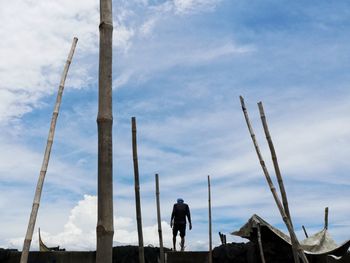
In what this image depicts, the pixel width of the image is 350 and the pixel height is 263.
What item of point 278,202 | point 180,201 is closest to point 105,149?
point 278,202

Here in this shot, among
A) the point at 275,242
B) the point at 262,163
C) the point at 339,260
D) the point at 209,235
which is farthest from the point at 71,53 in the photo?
the point at 339,260

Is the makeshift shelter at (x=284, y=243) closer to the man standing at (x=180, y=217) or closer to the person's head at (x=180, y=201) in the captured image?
the man standing at (x=180, y=217)

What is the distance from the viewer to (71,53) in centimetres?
771

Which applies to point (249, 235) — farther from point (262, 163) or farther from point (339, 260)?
point (262, 163)

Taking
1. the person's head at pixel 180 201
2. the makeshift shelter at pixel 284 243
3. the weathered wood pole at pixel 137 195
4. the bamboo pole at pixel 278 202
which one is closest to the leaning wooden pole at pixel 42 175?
the weathered wood pole at pixel 137 195

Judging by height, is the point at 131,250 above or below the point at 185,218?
below

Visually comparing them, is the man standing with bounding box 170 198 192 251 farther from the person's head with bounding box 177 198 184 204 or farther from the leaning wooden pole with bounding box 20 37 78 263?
the leaning wooden pole with bounding box 20 37 78 263

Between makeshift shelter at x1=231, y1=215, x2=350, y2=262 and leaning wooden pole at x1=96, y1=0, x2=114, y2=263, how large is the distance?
8.60m

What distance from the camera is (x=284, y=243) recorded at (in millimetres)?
11672

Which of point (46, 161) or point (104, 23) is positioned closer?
point (104, 23)

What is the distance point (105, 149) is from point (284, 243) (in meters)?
9.17

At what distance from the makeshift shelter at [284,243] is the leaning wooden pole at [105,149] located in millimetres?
8602

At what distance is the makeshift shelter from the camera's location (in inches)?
451

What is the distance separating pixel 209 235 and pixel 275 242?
198 cm
